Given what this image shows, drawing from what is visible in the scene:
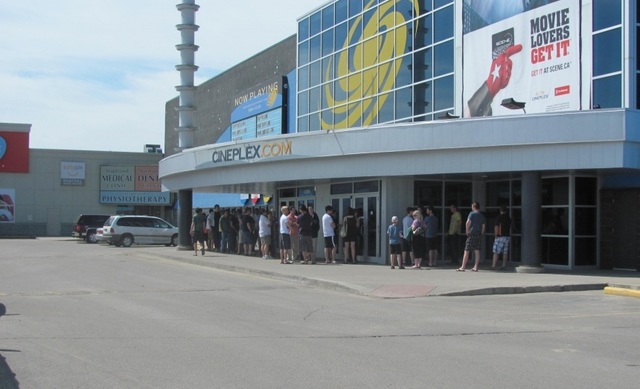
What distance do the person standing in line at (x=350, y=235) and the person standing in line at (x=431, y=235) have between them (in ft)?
8.01

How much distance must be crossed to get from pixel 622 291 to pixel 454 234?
264 inches

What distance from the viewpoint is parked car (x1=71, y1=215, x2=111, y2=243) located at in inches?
1704

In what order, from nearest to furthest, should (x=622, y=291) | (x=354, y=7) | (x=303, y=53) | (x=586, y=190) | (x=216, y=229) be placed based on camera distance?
(x=622, y=291) → (x=586, y=190) → (x=216, y=229) → (x=354, y=7) → (x=303, y=53)

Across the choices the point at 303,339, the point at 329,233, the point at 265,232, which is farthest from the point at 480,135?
the point at 303,339

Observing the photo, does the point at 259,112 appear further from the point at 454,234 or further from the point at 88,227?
the point at 454,234

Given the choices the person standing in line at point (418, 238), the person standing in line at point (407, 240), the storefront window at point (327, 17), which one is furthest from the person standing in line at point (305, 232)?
the storefront window at point (327, 17)

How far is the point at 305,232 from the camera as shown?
21344mm

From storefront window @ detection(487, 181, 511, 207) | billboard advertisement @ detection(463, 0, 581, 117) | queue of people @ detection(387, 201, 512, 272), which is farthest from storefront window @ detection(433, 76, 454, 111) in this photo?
queue of people @ detection(387, 201, 512, 272)

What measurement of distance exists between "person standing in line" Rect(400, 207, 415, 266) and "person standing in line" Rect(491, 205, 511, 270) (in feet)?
7.93

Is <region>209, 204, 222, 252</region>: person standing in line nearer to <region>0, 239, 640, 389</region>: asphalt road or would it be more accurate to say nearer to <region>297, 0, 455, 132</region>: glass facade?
<region>297, 0, 455, 132</region>: glass facade

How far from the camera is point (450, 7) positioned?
2480 cm

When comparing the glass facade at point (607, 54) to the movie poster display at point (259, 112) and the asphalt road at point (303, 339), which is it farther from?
the movie poster display at point (259, 112)

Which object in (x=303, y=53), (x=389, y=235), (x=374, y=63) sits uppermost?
(x=303, y=53)

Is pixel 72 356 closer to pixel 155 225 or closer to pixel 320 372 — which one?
pixel 320 372
